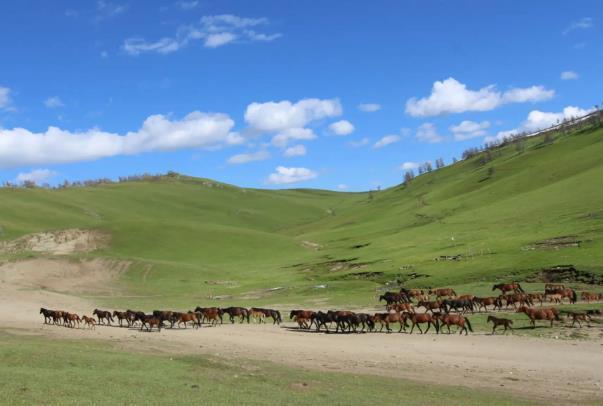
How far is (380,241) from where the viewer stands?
286ft

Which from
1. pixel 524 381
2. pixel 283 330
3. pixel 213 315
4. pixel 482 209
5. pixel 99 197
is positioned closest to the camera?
pixel 524 381

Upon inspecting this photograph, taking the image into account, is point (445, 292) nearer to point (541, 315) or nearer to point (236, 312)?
point (541, 315)

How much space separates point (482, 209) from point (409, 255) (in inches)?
1487

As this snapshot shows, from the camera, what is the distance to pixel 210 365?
20.5 meters

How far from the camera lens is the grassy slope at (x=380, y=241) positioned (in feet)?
171

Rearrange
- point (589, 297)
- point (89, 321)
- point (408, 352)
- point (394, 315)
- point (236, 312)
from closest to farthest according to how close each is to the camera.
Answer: point (408, 352)
point (394, 315)
point (89, 321)
point (589, 297)
point (236, 312)

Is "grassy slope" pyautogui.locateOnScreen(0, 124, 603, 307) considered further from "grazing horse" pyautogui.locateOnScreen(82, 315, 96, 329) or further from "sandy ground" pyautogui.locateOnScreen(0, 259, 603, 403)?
"sandy ground" pyautogui.locateOnScreen(0, 259, 603, 403)

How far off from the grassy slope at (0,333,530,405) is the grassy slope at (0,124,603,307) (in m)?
26.2

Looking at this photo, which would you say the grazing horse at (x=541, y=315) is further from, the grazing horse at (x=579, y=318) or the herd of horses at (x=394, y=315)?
the grazing horse at (x=579, y=318)

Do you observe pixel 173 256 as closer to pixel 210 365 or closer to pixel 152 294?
pixel 152 294

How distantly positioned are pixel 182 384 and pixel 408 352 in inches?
483

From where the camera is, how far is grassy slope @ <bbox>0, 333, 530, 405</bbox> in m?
14.5

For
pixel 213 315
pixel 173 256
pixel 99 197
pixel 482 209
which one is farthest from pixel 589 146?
pixel 99 197

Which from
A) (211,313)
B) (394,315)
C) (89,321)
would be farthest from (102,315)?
(394,315)
